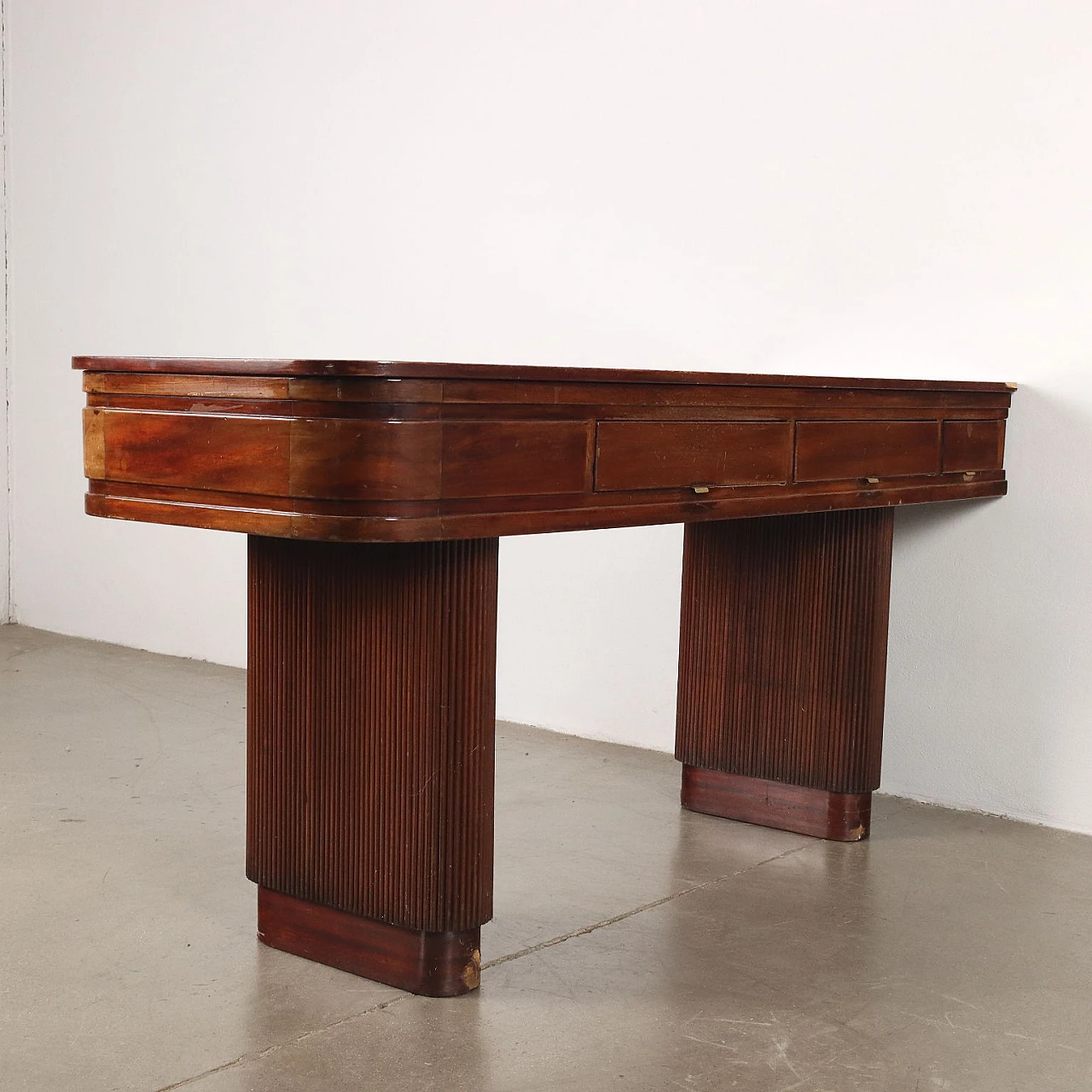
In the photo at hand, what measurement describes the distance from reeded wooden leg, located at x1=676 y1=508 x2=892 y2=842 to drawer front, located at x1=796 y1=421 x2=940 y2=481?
20 cm

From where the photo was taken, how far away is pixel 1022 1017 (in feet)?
8.06

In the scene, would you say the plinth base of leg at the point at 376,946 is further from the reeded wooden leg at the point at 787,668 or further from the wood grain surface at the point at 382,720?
the reeded wooden leg at the point at 787,668

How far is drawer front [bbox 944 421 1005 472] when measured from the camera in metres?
3.41

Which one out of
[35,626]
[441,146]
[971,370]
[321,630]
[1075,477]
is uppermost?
[441,146]

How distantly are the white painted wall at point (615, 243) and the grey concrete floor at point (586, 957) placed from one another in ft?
1.74

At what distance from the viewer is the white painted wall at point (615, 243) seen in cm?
364

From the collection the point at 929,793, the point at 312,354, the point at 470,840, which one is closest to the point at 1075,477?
the point at 929,793

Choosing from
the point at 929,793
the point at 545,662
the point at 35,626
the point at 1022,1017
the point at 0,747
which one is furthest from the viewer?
the point at 35,626

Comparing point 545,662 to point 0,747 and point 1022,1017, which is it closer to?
point 0,747

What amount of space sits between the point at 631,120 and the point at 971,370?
1.26 m

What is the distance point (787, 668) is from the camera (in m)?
3.55

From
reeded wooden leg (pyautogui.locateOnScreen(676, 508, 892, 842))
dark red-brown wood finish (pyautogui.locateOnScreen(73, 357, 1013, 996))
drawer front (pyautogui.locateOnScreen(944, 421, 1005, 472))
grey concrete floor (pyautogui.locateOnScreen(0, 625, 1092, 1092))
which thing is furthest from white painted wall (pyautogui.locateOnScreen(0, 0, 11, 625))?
drawer front (pyautogui.locateOnScreen(944, 421, 1005, 472))

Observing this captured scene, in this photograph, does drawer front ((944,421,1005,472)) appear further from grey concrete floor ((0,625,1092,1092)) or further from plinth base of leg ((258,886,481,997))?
plinth base of leg ((258,886,481,997))

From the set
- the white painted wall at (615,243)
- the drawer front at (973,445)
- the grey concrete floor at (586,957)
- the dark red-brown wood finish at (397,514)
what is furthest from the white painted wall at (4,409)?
the drawer front at (973,445)
